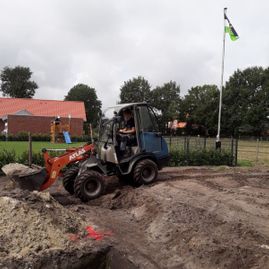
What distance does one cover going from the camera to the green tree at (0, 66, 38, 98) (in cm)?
9444

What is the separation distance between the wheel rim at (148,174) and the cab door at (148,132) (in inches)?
19.4

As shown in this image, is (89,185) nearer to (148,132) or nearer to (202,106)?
(148,132)

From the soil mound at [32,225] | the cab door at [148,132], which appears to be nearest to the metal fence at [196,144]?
the cab door at [148,132]

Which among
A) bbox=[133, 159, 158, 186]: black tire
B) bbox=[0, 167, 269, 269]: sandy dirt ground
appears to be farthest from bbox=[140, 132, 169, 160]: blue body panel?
bbox=[0, 167, 269, 269]: sandy dirt ground

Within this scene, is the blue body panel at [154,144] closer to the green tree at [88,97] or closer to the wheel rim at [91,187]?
the wheel rim at [91,187]

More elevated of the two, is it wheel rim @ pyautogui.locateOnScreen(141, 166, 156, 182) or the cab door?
the cab door

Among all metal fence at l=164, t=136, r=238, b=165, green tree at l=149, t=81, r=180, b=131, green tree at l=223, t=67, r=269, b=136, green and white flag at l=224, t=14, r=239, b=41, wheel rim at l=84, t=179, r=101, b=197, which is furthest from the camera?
green tree at l=149, t=81, r=180, b=131

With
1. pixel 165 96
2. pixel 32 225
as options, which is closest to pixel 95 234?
pixel 32 225

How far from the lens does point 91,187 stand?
33.4 ft

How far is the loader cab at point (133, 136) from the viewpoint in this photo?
10.8m

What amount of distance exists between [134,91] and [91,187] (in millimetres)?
83719

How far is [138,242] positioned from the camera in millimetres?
6945

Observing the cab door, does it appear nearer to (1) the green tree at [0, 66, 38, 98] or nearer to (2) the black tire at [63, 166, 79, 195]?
(2) the black tire at [63, 166, 79, 195]

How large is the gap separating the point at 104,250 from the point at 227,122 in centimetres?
6699
